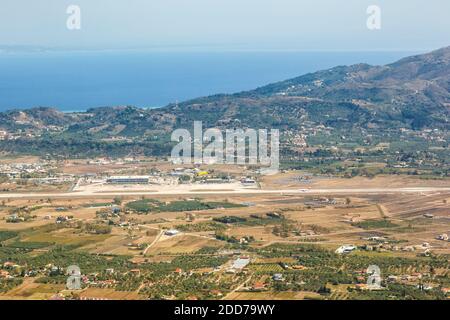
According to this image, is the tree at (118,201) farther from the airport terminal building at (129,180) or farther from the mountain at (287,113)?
the mountain at (287,113)

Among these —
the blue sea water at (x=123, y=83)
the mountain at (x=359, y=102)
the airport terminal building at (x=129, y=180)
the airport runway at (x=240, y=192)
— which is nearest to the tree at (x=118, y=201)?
the airport runway at (x=240, y=192)

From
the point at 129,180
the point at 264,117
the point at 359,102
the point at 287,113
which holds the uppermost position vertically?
the point at 359,102

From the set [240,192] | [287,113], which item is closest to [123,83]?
[287,113]

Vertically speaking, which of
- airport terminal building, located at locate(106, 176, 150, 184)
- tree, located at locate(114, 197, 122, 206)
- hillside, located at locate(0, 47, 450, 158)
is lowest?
tree, located at locate(114, 197, 122, 206)

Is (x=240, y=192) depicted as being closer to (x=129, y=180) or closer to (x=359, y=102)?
(x=129, y=180)

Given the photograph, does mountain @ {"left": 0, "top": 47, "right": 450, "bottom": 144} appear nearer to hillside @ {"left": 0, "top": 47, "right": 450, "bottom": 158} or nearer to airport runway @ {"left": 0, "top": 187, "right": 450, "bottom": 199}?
hillside @ {"left": 0, "top": 47, "right": 450, "bottom": 158}

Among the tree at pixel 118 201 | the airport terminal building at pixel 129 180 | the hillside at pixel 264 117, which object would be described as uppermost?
the hillside at pixel 264 117

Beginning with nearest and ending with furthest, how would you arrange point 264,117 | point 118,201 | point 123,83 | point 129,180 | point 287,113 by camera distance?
point 118,201 → point 129,180 → point 264,117 → point 287,113 → point 123,83

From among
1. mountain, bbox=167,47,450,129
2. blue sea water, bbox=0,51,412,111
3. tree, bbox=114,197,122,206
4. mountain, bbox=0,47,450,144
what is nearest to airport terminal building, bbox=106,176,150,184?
tree, bbox=114,197,122,206

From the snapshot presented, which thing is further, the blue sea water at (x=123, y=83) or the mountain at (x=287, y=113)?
the blue sea water at (x=123, y=83)

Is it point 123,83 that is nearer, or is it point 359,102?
point 359,102
